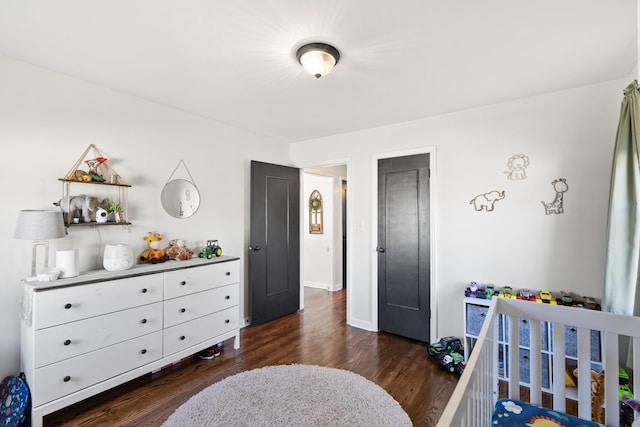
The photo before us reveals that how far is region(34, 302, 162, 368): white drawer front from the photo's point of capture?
177cm

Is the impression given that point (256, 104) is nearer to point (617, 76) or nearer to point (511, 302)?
point (511, 302)

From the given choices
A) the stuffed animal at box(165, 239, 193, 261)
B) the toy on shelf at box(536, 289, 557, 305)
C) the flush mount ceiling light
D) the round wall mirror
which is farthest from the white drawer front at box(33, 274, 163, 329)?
Result: the toy on shelf at box(536, 289, 557, 305)

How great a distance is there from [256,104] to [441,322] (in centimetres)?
281

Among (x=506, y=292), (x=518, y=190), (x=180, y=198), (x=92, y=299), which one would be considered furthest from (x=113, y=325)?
(x=518, y=190)

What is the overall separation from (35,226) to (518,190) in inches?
143

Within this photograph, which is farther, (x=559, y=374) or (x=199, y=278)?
(x=199, y=278)

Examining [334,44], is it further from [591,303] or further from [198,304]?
[591,303]

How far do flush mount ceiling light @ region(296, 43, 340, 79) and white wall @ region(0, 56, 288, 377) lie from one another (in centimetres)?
166

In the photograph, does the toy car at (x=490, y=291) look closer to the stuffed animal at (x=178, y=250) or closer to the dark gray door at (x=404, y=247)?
the dark gray door at (x=404, y=247)

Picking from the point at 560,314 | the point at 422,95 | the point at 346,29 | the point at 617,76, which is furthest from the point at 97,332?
the point at 617,76

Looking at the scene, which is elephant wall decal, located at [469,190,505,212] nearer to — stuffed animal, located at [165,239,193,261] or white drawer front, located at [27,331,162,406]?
stuffed animal, located at [165,239,193,261]

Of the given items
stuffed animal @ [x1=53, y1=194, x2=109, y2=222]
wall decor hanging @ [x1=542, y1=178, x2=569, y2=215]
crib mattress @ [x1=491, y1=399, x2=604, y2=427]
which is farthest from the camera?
wall decor hanging @ [x1=542, y1=178, x2=569, y2=215]

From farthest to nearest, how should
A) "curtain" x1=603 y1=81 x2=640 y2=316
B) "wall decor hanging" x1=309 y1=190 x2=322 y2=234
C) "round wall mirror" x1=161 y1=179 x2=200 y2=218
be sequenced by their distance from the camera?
"wall decor hanging" x1=309 y1=190 x2=322 y2=234, "round wall mirror" x1=161 y1=179 x2=200 y2=218, "curtain" x1=603 y1=81 x2=640 y2=316

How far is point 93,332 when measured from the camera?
1.96 metres
